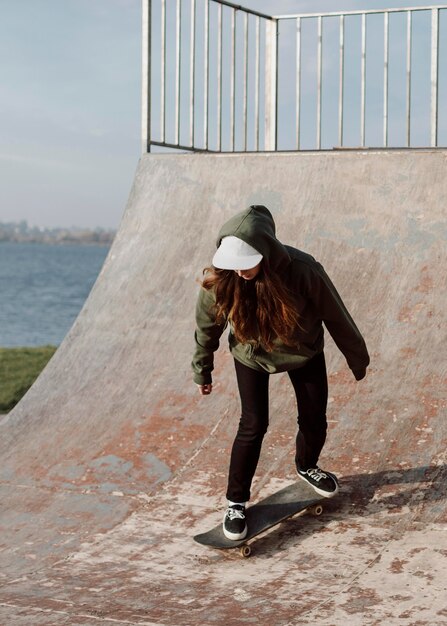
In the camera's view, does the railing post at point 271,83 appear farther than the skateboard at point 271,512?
Yes

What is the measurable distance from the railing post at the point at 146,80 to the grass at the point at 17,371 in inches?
119

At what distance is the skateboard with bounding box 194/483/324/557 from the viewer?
4629mm

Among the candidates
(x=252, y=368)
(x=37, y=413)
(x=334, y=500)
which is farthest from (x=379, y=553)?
(x=37, y=413)

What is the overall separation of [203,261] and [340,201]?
44.4 inches

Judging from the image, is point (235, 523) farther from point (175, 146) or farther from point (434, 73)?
point (434, 73)

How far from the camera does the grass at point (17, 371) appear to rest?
980cm

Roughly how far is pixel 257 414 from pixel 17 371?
7.23 meters

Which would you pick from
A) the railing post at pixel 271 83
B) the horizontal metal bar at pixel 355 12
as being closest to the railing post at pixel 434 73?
the horizontal metal bar at pixel 355 12

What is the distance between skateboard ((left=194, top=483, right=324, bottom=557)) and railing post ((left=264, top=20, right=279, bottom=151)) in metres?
5.65

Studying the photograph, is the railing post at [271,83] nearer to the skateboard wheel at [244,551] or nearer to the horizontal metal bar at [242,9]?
the horizontal metal bar at [242,9]

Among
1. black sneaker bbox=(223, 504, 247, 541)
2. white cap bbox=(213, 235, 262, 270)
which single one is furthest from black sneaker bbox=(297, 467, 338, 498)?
white cap bbox=(213, 235, 262, 270)

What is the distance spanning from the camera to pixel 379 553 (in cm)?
450

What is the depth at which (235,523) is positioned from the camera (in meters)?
4.64

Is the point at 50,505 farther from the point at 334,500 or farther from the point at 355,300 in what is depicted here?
the point at 355,300
